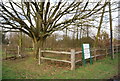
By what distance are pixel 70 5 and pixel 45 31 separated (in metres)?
2.91

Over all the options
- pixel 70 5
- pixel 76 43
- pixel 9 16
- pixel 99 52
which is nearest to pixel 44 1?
pixel 70 5

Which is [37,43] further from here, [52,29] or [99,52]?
[99,52]

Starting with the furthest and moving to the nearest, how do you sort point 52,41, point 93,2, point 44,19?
1. point 52,41
2. point 44,19
3. point 93,2

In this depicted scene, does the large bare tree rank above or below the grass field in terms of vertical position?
above

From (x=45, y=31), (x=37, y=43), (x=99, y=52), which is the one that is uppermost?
(x=45, y=31)

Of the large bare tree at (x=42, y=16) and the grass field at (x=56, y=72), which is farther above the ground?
the large bare tree at (x=42, y=16)

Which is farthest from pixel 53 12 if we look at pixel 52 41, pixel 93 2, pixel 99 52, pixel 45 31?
pixel 52 41

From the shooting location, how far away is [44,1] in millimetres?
9445

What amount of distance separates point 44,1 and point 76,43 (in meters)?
10.2

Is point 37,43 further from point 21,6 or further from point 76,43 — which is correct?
point 76,43

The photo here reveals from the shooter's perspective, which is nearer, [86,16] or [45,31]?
[86,16]

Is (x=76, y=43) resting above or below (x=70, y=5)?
below

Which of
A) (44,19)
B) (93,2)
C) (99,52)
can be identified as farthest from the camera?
(99,52)

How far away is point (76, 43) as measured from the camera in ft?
60.2
